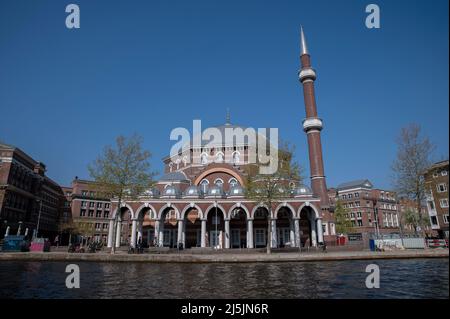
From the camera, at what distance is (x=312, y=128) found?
53.8 metres

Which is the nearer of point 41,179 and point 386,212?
point 41,179

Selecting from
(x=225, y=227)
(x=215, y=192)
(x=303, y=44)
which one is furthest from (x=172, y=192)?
(x=303, y=44)

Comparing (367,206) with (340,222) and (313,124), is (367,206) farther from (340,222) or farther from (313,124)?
(313,124)

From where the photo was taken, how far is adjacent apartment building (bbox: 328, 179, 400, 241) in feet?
259

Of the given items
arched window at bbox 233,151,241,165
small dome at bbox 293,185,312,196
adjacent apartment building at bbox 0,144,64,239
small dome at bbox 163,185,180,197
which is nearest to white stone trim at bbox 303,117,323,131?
small dome at bbox 293,185,312,196

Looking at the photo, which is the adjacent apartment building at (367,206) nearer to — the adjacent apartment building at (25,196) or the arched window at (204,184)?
the arched window at (204,184)

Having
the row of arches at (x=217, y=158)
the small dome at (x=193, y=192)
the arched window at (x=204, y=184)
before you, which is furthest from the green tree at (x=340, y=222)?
the small dome at (x=193, y=192)

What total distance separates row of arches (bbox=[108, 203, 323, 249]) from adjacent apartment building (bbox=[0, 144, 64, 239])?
23.5 m

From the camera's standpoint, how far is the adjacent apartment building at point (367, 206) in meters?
78.9
